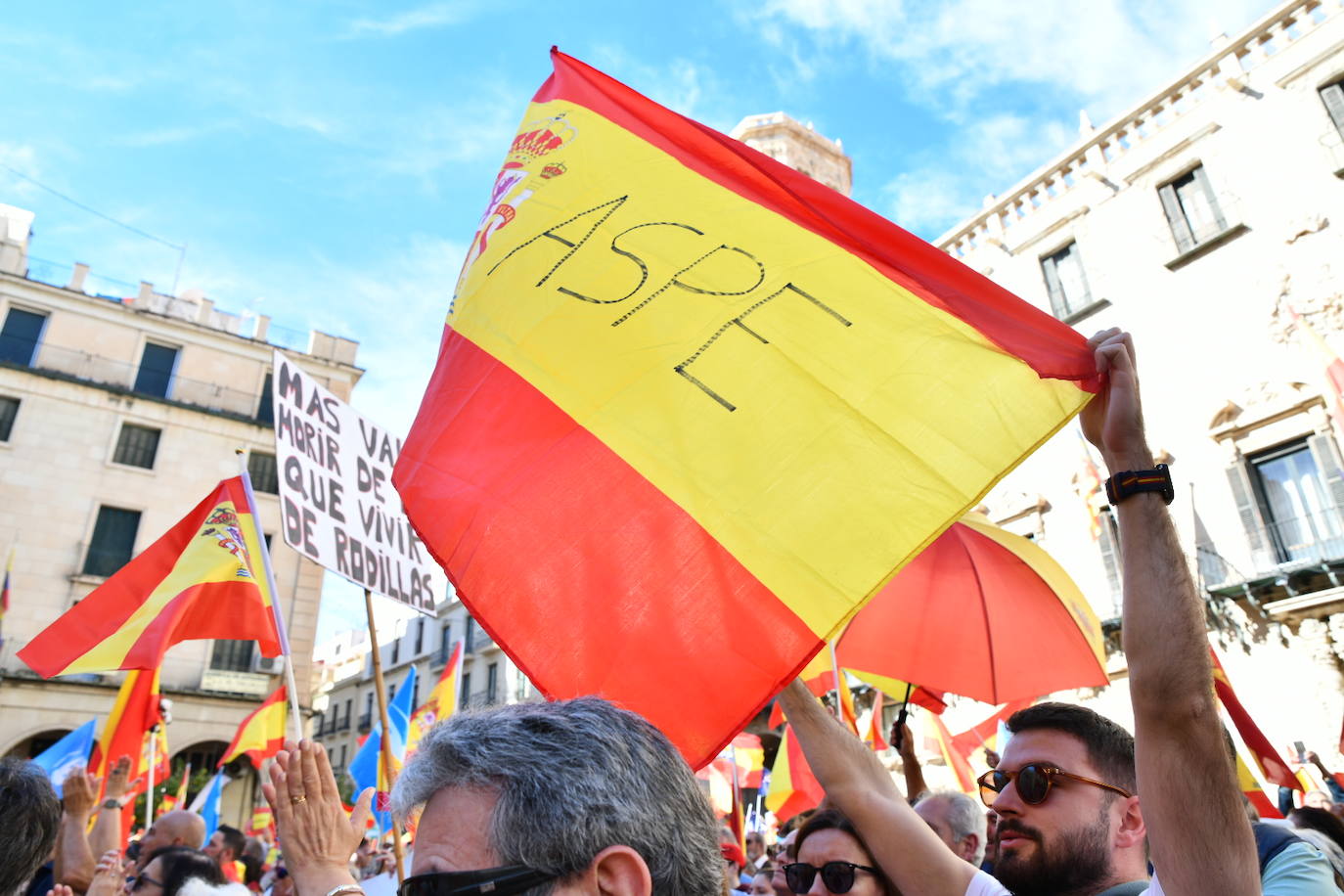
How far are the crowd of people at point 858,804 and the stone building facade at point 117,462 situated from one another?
2361 centimetres

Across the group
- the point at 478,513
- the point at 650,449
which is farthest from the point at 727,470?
the point at 478,513

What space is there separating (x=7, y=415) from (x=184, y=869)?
25.7 m

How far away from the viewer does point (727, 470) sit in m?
2.41

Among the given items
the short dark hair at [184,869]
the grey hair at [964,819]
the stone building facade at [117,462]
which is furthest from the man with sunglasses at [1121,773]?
the stone building facade at [117,462]

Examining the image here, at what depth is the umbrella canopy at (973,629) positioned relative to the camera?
169 inches

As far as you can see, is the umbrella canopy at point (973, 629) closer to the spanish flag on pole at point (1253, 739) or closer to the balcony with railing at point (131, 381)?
the spanish flag on pole at point (1253, 739)

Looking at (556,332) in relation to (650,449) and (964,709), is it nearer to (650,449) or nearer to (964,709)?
(650,449)

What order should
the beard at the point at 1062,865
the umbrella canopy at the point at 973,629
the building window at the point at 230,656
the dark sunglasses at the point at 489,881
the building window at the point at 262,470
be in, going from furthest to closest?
the building window at the point at 262,470, the building window at the point at 230,656, the umbrella canopy at the point at 973,629, the beard at the point at 1062,865, the dark sunglasses at the point at 489,881

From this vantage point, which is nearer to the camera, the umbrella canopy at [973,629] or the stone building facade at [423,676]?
the umbrella canopy at [973,629]

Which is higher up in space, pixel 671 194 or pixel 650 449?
pixel 671 194

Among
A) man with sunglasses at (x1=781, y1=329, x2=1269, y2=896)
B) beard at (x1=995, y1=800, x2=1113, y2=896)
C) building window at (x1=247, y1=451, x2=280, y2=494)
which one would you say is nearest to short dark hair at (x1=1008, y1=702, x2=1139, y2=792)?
man with sunglasses at (x1=781, y1=329, x2=1269, y2=896)

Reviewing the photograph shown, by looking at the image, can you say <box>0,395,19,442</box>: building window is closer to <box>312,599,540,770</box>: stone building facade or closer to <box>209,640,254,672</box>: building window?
<box>209,640,254,672</box>: building window

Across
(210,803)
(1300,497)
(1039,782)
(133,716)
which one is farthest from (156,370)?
(1039,782)

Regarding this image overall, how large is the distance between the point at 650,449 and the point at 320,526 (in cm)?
264
